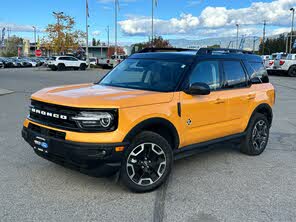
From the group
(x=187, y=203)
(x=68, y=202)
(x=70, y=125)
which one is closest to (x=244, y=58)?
(x=187, y=203)

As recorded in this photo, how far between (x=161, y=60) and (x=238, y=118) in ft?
5.21

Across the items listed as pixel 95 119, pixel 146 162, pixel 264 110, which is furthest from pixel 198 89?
pixel 264 110

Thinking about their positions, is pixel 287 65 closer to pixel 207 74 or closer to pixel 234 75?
pixel 234 75

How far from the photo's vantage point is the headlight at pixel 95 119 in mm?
3881

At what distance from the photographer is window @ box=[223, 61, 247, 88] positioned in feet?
17.8

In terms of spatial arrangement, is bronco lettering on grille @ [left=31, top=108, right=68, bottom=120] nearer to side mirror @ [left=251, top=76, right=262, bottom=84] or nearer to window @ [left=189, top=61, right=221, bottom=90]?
window @ [left=189, top=61, right=221, bottom=90]

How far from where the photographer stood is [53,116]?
4.14 meters

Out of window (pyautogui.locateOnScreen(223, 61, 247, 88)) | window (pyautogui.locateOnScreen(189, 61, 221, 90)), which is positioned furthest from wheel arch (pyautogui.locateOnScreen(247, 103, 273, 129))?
window (pyautogui.locateOnScreen(189, 61, 221, 90))

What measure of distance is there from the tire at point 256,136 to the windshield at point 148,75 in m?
1.90

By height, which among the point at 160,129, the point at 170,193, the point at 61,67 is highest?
the point at 160,129

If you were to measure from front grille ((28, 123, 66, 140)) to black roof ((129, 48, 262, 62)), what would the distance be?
6.60ft

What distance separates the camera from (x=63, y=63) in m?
39.6

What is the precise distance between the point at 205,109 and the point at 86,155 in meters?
1.90

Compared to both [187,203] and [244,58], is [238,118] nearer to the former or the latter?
[244,58]
